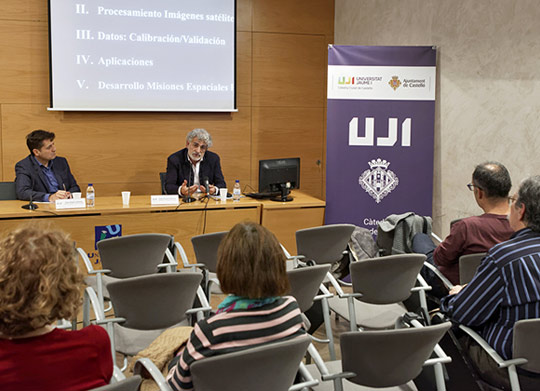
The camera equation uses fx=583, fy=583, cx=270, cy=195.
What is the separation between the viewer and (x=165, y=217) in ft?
16.4

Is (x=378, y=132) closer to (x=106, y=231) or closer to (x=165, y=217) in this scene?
(x=165, y=217)

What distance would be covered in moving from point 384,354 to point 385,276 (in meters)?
0.97

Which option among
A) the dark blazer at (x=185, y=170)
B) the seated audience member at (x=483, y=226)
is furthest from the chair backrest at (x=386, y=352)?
the dark blazer at (x=185, y=170)

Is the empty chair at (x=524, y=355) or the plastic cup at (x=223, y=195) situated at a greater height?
the plastic cup at (x=223, y=195)

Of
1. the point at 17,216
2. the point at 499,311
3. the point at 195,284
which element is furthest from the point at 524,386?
the point at 17,216

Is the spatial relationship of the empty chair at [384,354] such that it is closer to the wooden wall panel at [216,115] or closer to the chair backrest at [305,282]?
the chair backrest at [305,282]

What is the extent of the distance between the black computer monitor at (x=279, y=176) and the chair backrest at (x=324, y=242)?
1.55 metres

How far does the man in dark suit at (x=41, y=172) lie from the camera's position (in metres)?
5.03

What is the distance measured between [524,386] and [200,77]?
5.24 meters

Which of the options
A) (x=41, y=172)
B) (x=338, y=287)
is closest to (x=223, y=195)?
(x=41, y=172)

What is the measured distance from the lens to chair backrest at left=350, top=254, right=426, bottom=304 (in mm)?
2947

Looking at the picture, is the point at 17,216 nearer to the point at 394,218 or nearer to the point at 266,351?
the point at 394,218

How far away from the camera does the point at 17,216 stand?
15.1 feet

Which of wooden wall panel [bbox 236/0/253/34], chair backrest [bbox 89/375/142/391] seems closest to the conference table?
wooden wall panel [bbox 236/0/253/34]
